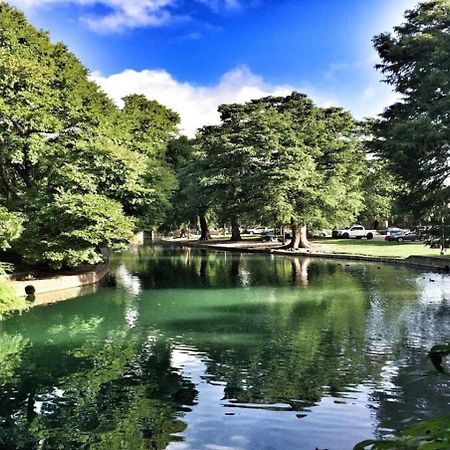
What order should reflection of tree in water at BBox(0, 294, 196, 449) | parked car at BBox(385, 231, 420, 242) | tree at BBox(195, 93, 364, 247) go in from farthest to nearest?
parked car at BBox(385, 231, 420, 242) → tree at BBox(195, 93, 364, 247) → reflection of tree in water at BBox(0, 294, 196, 449)

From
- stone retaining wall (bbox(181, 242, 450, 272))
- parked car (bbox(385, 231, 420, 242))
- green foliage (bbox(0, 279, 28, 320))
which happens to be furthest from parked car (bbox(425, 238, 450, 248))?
parked car (bbox(385, 231, 420, 242))

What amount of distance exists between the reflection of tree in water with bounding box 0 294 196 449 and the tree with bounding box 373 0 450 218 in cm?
1475

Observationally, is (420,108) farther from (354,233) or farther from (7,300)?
(354,233)

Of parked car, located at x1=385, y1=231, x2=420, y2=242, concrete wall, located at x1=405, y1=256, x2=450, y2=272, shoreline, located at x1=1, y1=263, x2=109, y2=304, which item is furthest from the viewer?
parked car, located at x1=385, y1=231, x2=420, y2=242

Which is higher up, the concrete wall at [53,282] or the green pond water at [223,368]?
Result: the concrete wall at [53,282]

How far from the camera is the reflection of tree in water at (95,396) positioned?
7293 mm

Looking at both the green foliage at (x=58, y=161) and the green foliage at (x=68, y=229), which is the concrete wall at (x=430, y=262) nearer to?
the green foliage at (x=58, y=161)

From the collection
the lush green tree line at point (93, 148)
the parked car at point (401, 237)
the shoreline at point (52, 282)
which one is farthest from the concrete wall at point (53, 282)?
the parked car at point (401, 237)

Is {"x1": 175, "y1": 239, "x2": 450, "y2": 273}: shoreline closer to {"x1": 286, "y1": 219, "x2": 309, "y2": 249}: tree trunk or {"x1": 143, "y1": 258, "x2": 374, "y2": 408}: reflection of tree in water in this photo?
{"x1": 286, "y1": 219, "x2": 309, "y2": 249}: tree trunk

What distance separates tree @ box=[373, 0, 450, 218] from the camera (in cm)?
2203

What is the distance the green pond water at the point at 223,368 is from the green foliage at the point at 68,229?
3001 millimetres

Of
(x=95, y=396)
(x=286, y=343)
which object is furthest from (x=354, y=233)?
(x=95, y=396)

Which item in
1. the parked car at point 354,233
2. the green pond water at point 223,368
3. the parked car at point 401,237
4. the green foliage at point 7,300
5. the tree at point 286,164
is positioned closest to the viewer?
the green pond water at point 223,368

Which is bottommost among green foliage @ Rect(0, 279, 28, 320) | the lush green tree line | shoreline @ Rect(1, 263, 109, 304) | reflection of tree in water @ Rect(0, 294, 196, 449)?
reflection of tree in water @ Rect(0, 294, 196, 449)
